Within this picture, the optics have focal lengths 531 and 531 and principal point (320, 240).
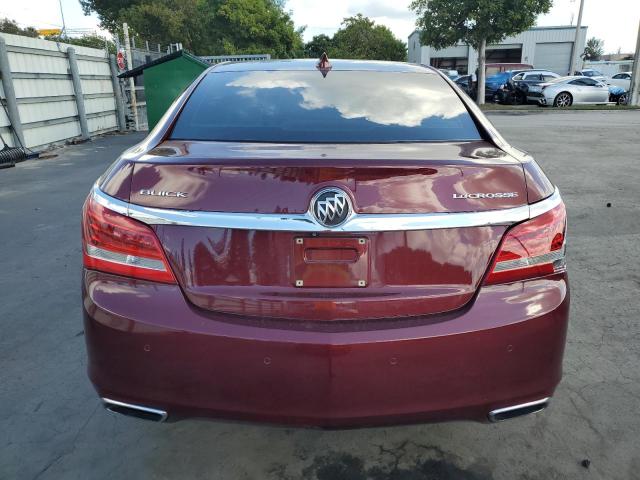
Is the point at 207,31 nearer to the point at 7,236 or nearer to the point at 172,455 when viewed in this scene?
the point at 7,236

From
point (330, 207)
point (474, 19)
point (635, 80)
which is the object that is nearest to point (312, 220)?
point (330, 207)

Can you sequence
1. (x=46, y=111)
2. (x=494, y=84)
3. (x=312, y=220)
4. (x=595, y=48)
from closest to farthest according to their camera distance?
(x=312, y=220)
(x=46, y=111)
(x=494, y=84)
(x=595, y=48)

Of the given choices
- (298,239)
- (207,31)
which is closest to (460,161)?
(298,239)

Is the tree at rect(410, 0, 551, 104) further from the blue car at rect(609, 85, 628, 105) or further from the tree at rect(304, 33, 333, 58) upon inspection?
the tree at rect(304, 33, 333, 58)

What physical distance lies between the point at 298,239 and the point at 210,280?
33cm

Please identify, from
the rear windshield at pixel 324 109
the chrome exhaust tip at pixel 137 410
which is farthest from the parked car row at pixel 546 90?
the chrome exhaust tip at pixel 137 410

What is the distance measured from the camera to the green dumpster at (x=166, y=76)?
37.6 feet

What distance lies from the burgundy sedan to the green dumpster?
34.2 ft

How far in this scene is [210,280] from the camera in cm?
174

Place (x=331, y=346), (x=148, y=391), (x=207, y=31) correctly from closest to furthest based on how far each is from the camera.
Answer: (x=331, y=346) → (x=148, y=391) → (x=207, y=31)

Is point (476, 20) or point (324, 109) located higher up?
point (476, 20)

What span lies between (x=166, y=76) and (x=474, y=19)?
19475 millimetres

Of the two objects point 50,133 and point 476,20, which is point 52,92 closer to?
point 50,133

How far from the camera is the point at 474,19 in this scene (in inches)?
1024
